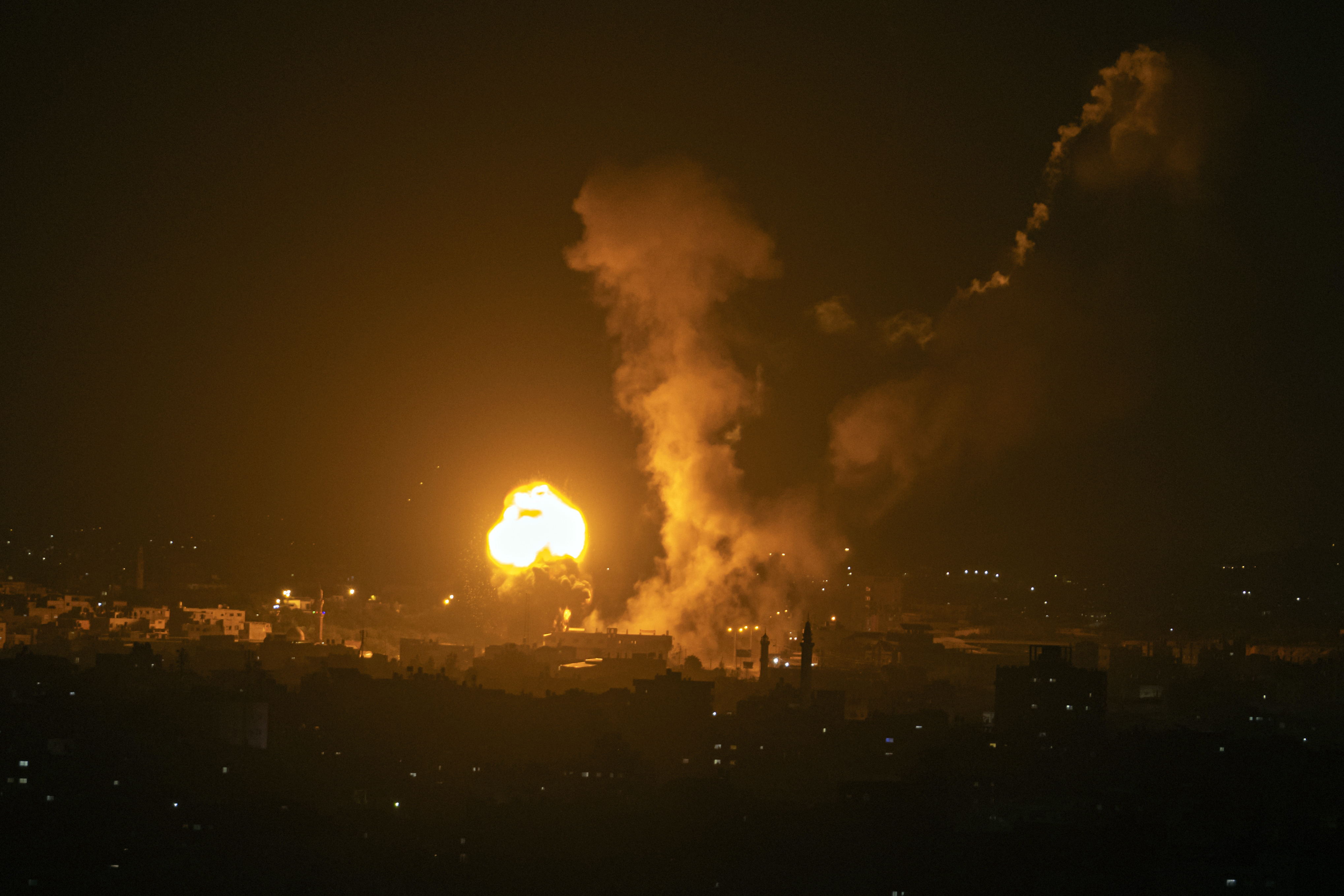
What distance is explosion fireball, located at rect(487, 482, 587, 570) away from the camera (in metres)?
50.5

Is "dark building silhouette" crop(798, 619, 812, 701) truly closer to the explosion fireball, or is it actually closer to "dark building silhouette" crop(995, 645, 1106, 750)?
"dark building silhouette" crop(995, 645, 1106, 750)

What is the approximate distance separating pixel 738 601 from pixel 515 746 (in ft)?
64.0

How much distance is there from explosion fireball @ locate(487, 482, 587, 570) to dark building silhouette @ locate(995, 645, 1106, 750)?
20.2 meters

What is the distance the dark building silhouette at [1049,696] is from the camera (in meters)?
30.7

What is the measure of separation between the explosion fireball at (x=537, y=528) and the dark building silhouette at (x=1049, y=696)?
796 inches

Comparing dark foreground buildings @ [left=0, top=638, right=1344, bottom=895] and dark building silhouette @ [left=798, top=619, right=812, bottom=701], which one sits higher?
dark building silhouette @ [left=798, top=619, right=812, bottom=701]

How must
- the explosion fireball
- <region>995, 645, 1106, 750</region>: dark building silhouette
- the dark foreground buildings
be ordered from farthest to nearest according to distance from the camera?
the explosion fireball
<region>995, 645, 1106, 750</region>: dark building silhouette
the dark foreground buildings

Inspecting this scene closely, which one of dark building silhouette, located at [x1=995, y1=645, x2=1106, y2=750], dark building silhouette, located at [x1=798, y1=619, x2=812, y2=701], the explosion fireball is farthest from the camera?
the explosion fireball

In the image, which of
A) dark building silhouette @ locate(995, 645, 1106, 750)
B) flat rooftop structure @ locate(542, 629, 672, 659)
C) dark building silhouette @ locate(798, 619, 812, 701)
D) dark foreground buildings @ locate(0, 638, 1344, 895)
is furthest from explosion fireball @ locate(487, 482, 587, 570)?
dark building silhouette @ locate(995, 645, 1106, 750)

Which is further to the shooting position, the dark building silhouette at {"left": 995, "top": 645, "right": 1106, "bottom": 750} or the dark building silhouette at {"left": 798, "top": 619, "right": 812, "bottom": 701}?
the dark building silhouette at {"left": 798, "top": 619, "right": 812, "bottom": 701}

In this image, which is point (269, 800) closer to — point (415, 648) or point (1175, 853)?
point (1175, 853)

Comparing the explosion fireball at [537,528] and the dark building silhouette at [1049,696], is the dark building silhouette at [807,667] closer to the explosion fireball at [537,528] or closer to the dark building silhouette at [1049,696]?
the dark building silhouette at [1049,696]

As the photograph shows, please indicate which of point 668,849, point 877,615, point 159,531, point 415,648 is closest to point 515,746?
point 668,849

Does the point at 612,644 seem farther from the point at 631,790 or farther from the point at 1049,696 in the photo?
the point at 631,790
